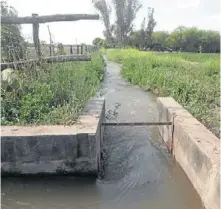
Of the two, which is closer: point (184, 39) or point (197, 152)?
point (197, 152)

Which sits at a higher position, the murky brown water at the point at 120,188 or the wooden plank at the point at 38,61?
the wooden plank at the point at 38,61

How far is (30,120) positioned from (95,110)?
45.4 inches

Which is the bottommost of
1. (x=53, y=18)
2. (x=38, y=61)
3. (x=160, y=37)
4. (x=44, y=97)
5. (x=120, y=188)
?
(x=120, y=188)

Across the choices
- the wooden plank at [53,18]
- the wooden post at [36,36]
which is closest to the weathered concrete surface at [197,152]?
the wooden plank at [53,18]

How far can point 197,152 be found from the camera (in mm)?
3920

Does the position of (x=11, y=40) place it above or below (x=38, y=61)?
above

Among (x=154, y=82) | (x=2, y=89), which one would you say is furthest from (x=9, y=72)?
(x=154, y=82)

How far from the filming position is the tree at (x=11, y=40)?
575 cm

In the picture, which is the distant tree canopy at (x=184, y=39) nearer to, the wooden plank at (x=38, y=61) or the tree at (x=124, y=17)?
the tree at (x=124, y=17)

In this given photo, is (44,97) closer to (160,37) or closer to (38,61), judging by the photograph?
(38,61)

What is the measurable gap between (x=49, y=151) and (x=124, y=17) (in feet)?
140

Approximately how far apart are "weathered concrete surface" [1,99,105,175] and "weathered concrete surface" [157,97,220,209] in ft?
4.01

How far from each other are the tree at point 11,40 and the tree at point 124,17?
3979 cm

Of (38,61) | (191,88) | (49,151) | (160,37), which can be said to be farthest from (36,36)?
(160,37)
